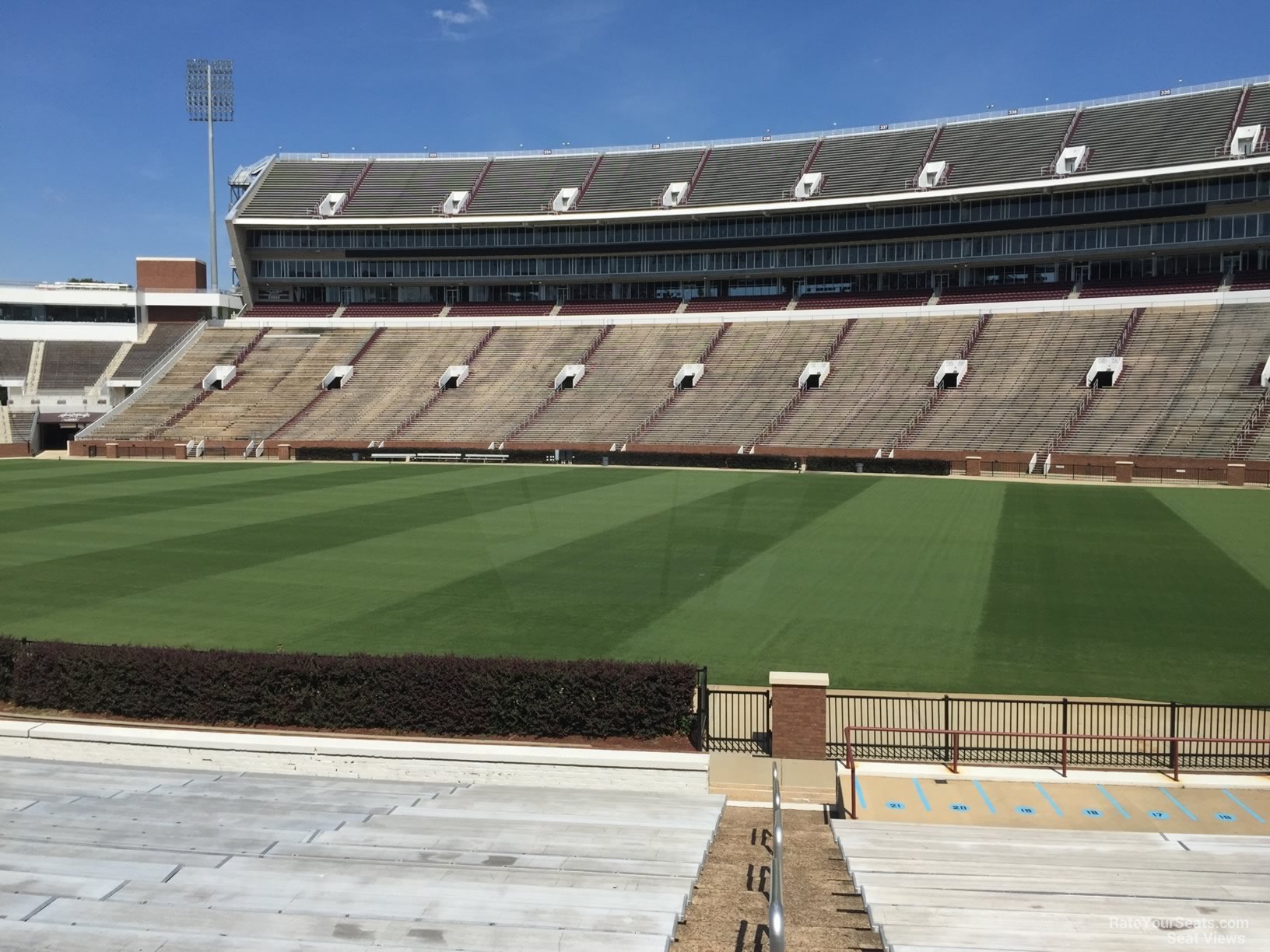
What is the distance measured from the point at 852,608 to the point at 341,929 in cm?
1835

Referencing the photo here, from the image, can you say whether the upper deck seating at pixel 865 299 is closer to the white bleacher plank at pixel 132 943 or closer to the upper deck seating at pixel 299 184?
the upper deck seating at pixel 299 184

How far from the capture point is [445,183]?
95.4 meters

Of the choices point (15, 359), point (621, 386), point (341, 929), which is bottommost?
point (341, 929)

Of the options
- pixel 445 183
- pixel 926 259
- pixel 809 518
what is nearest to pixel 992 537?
pixel 809 518

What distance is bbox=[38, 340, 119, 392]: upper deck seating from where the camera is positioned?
3258 inches

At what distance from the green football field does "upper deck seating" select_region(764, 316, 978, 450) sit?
17302 millimetres

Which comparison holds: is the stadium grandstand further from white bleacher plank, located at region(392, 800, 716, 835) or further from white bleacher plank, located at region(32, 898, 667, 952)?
white bleacher plank, located at region(32, 898, 667, 952)

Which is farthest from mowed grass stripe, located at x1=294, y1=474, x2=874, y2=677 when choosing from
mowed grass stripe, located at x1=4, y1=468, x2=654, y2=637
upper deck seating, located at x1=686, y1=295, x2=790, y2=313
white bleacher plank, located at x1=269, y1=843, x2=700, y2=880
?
upper deck seating, located at x1=686, y1=295, x2=790, y2=313

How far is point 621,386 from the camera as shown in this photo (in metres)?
76.5

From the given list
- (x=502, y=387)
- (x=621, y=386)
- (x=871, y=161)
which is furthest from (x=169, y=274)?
(x=871, y=161)

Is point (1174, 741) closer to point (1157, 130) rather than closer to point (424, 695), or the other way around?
point (424, 695)

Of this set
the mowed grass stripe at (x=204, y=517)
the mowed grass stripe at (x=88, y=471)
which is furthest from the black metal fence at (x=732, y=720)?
the mowed grass stripe at (x=88, y=471)

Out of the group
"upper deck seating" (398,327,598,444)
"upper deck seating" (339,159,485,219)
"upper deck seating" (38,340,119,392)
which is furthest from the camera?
"upper deck seating" (339,159,485,219)

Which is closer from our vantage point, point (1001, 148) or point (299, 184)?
point (1001, 148)
